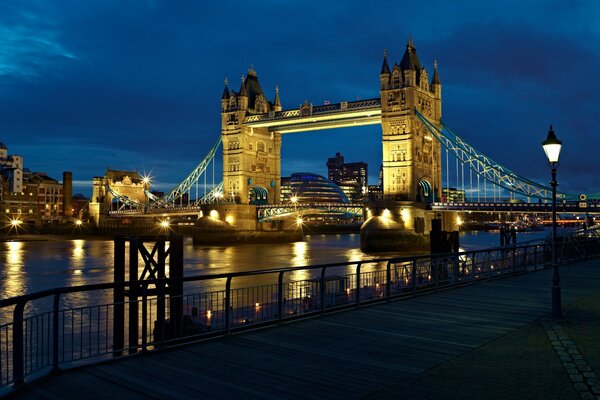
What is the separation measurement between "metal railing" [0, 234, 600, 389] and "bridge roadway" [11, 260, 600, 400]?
577 millimetres

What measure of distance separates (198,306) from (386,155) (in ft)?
171

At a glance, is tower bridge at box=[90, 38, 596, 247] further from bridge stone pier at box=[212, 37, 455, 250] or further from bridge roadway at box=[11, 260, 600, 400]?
bridge roadway at box=[11, 260, 600, 400]

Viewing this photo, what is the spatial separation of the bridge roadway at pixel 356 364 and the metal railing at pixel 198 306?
577 mm

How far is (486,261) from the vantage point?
18719mm

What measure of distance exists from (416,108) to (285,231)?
103ft

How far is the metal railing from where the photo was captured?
8.10 metres

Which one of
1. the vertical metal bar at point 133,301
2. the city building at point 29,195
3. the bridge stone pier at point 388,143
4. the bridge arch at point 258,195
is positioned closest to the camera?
the vertical metal bar at point 133,301

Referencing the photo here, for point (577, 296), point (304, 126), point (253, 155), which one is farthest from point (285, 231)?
point (577, 296)

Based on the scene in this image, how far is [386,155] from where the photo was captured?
67875 mm

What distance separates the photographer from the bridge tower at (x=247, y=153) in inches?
3312

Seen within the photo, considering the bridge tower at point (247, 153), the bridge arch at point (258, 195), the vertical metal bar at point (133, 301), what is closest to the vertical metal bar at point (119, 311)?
the vertical metal bar at point (133, 301)

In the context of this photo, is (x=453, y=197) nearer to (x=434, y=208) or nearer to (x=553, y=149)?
(x=434, y=208)

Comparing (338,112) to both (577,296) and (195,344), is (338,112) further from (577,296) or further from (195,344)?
(195,344)

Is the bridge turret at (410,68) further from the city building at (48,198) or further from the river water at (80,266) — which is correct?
the city building at (48,198)
